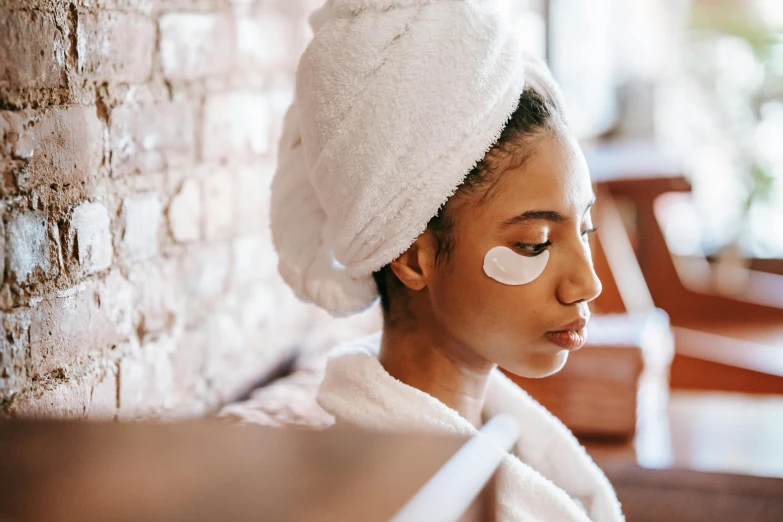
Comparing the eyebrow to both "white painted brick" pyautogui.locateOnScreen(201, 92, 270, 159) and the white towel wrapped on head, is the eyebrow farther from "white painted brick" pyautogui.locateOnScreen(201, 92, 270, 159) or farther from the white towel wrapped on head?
"white painted brick" pyautogui.locateOnScreen(201, 92, 270, 159)

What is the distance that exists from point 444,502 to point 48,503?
20 centimetres

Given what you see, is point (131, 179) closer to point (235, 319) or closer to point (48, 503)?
point (235, 319)

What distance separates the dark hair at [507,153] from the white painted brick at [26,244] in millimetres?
354

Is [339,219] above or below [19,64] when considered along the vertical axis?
below

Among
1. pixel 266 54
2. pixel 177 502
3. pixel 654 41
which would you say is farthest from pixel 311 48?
pixel 654 41

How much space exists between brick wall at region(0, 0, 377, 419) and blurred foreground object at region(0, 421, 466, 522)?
26 cm

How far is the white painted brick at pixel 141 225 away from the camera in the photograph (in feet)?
3.02

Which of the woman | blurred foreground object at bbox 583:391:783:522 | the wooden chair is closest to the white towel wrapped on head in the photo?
the woman

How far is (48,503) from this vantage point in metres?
0.44

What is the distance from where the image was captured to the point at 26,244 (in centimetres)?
73

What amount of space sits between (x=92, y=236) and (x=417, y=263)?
320mm

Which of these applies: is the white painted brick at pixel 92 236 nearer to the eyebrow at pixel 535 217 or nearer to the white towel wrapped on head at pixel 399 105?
the white towel wrapped on head at pixel 399 105

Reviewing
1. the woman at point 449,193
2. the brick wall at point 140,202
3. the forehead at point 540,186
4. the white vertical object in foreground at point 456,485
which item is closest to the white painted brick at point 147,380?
the brick wall at point 140,202

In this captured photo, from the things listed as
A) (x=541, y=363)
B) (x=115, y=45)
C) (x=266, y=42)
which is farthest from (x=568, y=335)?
(x=266, y=42)
